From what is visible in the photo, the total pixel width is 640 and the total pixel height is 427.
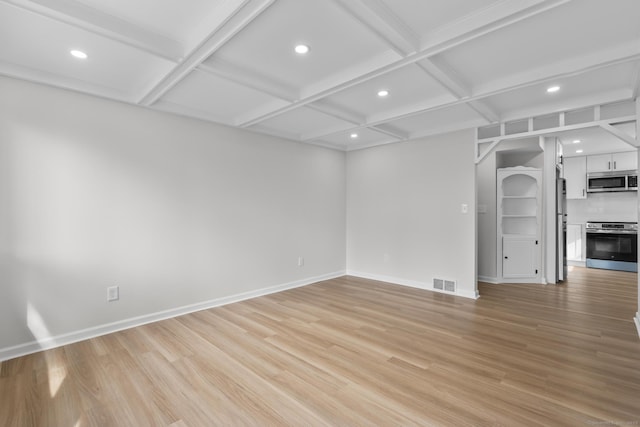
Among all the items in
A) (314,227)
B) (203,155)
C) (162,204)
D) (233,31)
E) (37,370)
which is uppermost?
(233,31)

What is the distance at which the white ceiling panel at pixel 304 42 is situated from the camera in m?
1.91

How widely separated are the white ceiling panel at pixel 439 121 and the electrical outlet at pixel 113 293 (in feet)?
12.9

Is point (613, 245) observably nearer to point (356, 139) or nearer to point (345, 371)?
point (356, 139)

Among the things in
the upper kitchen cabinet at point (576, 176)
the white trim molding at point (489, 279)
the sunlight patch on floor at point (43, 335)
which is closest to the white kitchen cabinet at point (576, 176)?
the upper kitchen cabinet at point (576, 176)

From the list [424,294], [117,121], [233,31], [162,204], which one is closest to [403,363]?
[424,294]

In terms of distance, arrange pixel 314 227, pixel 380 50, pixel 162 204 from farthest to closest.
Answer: pixel 314 227
pixel 162 204
pixel 380 50

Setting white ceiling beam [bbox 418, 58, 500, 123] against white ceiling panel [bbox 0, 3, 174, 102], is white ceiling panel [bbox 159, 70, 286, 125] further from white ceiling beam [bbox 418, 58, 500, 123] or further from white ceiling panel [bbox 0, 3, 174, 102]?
white ceiling beam [bbox 418, 58, 500, 123]

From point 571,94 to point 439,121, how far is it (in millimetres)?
1405

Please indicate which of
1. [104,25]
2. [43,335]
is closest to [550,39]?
[104,25]

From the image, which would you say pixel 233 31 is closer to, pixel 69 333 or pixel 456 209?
pixel 69 333

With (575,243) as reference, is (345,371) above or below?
below

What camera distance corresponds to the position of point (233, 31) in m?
1.99

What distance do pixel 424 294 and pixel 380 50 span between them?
3.46 meters

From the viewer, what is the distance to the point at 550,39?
2.19 m
